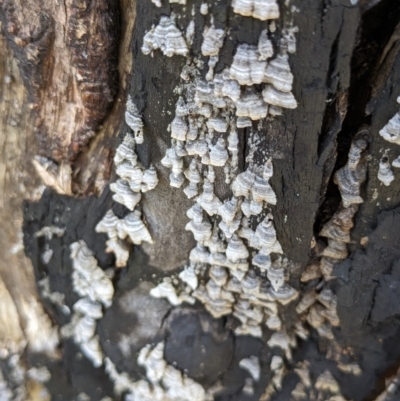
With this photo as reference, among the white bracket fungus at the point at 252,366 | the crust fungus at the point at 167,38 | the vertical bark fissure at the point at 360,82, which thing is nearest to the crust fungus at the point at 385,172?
the vertical bark fissure at the point at 360,82

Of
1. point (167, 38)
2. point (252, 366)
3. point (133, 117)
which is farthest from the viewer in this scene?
point (252, 366)

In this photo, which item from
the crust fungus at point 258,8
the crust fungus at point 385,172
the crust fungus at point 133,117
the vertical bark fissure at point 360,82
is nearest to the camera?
the crust fungus at point 258,8

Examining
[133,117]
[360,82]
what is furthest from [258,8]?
[133,117]

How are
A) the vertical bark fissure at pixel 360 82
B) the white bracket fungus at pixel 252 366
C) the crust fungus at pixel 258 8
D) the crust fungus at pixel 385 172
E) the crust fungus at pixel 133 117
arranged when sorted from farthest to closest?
the white bracket fungus at pixel 252 366
the crust fungus at pixel 133 117
the crust fungus at pixel 385 172
the vertical bark fissure at pixel 360 82
the crust fungus at pixel 258 8

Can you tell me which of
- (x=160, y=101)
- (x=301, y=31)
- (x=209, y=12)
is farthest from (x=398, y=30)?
(x=160, y=101)

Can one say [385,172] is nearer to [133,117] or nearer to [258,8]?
[258,8]

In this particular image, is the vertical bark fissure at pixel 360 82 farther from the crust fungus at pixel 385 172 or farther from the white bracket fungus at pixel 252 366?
the white bracket fungus at pixel 252 366

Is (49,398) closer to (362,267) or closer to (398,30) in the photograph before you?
(362,267)
